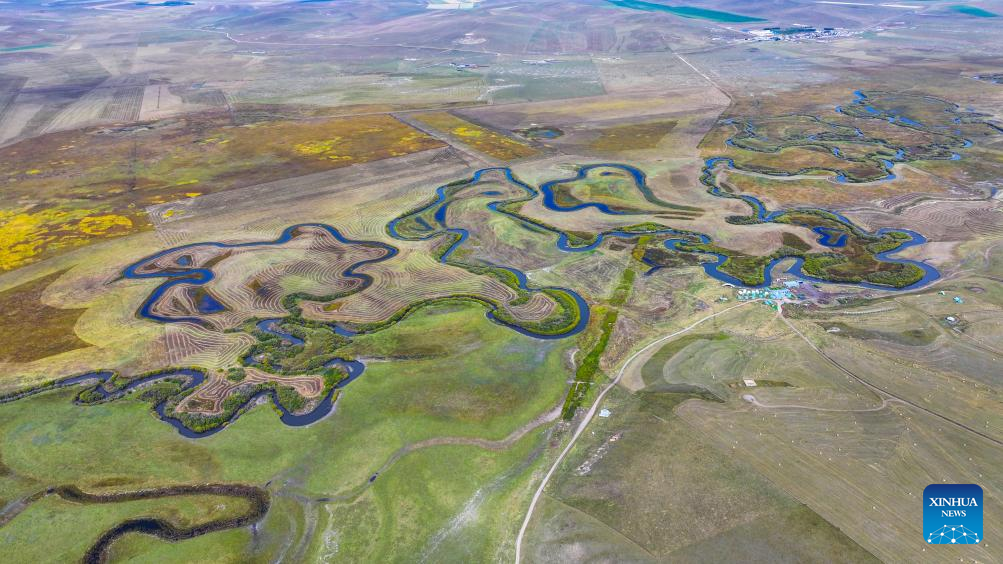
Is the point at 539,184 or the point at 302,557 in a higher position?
the point at 539,184

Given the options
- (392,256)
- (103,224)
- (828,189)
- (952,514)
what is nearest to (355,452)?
(392,256)

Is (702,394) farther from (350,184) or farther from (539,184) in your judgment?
(350,184)

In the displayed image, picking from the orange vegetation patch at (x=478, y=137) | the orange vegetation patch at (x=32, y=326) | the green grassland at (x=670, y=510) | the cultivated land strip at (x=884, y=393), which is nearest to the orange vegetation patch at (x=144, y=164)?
the orange vegetation patch at (x=478, y=137)

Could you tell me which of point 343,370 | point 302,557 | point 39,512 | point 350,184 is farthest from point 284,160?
point 302,557

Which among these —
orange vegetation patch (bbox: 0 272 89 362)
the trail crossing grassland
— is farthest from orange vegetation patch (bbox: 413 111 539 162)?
orange vegetation patch (bbox: 0 272 89 362)

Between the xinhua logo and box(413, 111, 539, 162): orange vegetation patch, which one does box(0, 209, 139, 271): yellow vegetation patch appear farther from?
the xinhua logo

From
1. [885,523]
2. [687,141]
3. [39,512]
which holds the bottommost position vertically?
[39,512]

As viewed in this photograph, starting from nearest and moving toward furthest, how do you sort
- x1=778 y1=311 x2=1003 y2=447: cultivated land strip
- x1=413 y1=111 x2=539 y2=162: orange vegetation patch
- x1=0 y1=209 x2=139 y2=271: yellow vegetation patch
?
x1=778 y1=311 x2=1003 y2=447: cultivated land strip
x1=0 y1=209 x2=139 y2=271: yellow vegetation patch
x1=413 y1=111 x2=539 y2=162: orange vegetation patch
